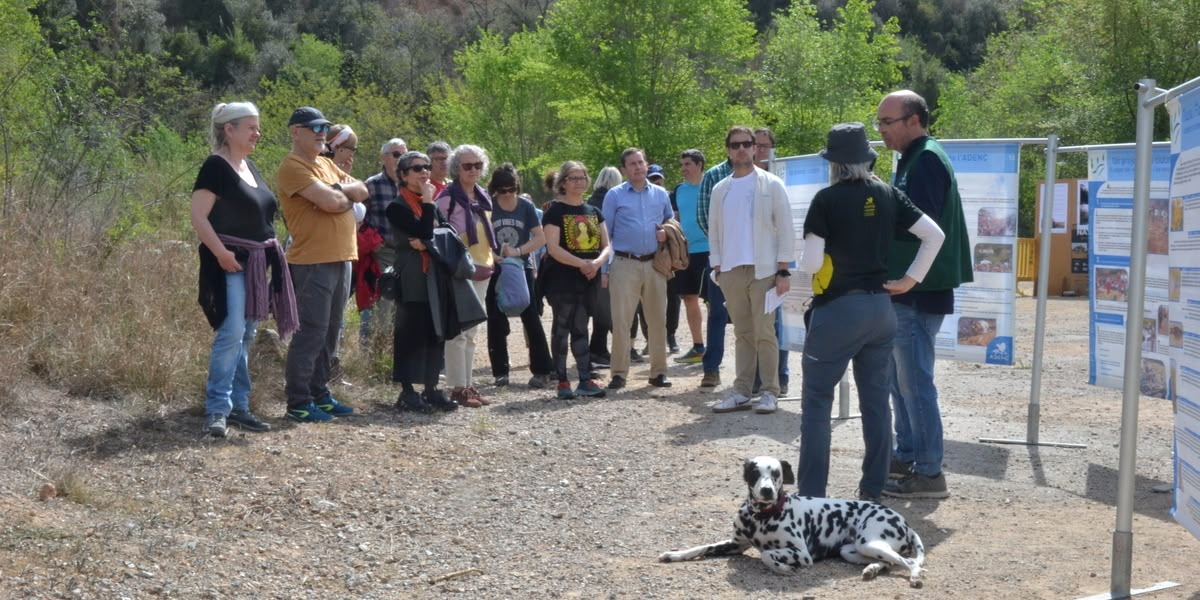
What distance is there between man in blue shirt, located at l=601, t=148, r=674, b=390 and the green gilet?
425 centimetres

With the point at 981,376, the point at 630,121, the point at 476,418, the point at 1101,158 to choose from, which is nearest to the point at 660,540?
the point at 476,418

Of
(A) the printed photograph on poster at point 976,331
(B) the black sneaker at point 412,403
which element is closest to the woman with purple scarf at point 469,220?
(B) the black sneaker at point 412,403

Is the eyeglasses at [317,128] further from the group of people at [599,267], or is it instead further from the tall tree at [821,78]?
the tall tree at [821,78]

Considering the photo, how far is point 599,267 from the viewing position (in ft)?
35.3

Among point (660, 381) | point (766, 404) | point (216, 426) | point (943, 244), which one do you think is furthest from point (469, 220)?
point (943, 244)

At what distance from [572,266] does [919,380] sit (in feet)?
13.7

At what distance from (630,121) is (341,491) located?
100 ft

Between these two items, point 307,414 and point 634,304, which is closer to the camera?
point 307,414

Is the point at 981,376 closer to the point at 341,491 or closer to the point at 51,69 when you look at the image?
the point at 341,491

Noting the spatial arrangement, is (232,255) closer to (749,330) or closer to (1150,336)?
(749,330)

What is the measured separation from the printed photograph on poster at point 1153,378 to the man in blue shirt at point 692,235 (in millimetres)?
5059

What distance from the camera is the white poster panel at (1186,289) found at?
475 cm

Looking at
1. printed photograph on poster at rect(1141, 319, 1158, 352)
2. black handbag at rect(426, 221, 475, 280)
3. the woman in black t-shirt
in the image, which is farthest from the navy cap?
printed photograph on poster at rect(1141, 319, 1158, 352)

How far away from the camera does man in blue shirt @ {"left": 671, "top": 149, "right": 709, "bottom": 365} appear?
488 inches
